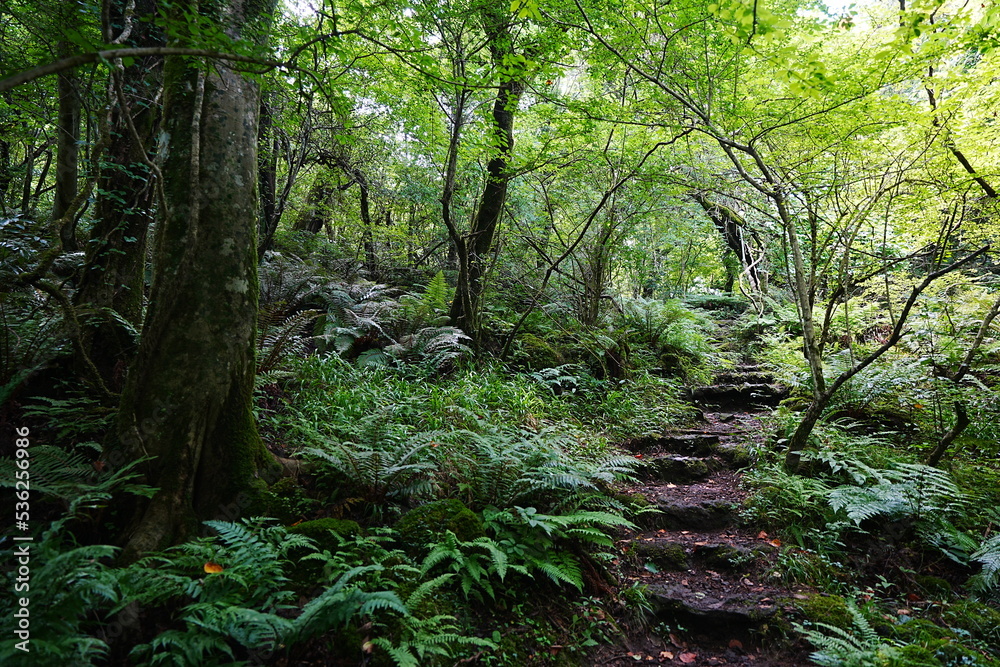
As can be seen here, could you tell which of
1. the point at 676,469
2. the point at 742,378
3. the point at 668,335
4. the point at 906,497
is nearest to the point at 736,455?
the point at 676,469

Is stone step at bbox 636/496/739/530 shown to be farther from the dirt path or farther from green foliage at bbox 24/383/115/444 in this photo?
green foliage at bbox 24/383/115/444

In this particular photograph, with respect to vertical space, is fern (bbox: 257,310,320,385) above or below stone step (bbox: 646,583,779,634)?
above

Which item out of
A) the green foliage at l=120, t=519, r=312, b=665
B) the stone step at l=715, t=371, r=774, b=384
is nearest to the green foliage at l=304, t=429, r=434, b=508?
the green foliage at l=120, t=519, r=312, b=665

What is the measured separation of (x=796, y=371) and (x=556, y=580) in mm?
4924

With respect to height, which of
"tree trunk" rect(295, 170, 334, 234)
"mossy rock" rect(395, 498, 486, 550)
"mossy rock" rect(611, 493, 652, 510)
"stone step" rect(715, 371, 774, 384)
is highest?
"tree trunk" rect(295, 170, 334, 234)

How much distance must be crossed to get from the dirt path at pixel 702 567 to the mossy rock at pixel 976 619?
0.81 m

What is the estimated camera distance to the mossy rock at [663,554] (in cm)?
371

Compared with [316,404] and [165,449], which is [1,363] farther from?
[316,404]

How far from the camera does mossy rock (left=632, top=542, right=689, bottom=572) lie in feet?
12.2

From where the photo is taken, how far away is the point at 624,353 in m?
8.35

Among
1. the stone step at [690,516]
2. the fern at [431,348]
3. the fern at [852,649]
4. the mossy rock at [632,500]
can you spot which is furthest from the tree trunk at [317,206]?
the fern at [852,649]

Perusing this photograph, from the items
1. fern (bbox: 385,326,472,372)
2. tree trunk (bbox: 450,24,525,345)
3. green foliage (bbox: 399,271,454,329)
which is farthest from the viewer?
green foliage (bbox: 399,271,454,329)

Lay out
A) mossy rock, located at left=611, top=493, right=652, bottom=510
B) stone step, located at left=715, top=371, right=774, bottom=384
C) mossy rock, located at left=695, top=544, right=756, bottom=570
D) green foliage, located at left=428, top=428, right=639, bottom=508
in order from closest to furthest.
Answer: green foliage, located at left=428, top=428, right=639, bottom=508
mossy rock, located at left=695, top=544, right=756, bottom=570
mossy rock, located at left=611, top=493, right=652, bottom=510
stone step, located at left=715, top=371, right=774, bottom=384

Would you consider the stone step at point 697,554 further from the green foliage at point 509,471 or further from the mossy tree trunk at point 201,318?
the mossy tree trunk at point 201,318
